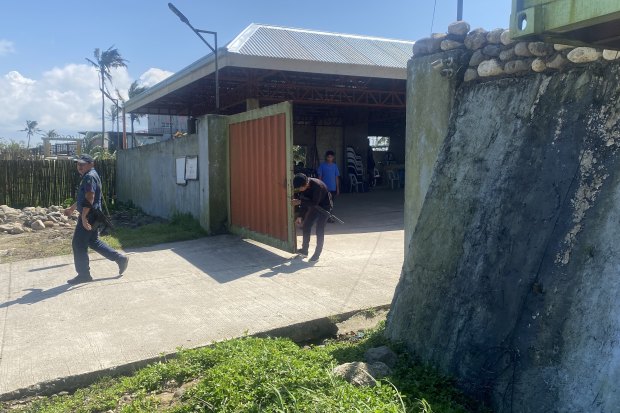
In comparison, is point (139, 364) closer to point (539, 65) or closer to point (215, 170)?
point (539, 65)

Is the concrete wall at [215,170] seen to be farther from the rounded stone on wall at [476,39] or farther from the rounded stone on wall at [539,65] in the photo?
the rounded stone on wall at [539,65]

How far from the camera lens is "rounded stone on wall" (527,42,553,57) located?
3.41 metres

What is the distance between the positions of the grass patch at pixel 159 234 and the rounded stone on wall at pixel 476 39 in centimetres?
676

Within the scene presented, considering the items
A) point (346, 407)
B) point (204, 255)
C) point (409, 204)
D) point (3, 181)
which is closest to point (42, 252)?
point (204, 255)

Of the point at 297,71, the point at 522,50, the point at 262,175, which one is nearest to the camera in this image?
the point at 522,50

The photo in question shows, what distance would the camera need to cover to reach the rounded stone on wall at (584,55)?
310 centimetres

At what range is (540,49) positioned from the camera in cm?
344

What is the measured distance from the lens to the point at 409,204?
4789 mm

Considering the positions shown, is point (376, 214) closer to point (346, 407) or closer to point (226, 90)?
point (226, 90)

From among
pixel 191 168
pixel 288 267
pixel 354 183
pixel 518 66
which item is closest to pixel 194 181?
pixel 191 168

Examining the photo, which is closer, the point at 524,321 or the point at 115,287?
the point at 524,321

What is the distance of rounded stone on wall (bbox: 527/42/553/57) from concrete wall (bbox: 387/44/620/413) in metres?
0.14

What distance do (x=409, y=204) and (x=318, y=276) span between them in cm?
213

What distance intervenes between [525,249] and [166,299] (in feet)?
13.0
